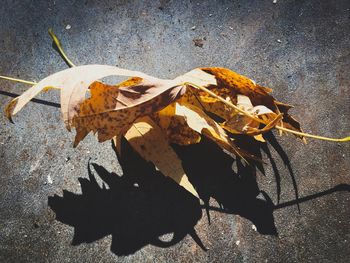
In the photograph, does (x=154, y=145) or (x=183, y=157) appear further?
(x=183, y=157)

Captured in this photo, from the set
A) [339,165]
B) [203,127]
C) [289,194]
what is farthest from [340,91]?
[203,127]

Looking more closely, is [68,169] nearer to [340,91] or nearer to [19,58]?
[19,58]

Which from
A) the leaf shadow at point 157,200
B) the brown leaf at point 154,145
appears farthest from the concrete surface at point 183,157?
the brown leaf at point 154,145

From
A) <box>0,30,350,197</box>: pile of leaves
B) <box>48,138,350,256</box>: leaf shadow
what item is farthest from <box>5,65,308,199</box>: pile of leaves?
<box>48,138,350,256</box>: leaf shadow

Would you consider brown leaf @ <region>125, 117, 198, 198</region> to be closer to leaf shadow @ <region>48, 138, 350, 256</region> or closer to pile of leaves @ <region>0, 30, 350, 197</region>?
pile of leaves @ <region>0, 30, 350, 197</region>

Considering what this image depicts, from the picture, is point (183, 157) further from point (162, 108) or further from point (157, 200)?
point (162, 108)

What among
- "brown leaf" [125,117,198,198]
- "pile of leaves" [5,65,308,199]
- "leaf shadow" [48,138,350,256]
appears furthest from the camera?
"leaf shadow" [48,138,350,256]

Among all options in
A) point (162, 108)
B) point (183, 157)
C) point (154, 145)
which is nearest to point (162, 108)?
point (162, 108)
